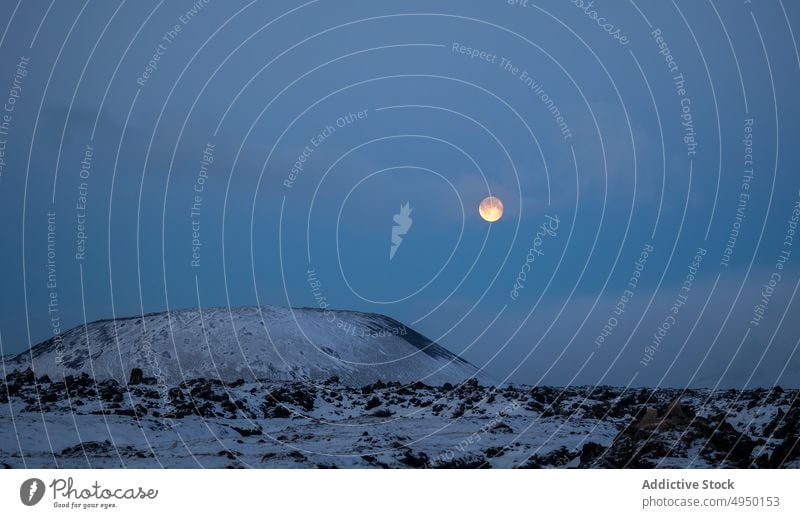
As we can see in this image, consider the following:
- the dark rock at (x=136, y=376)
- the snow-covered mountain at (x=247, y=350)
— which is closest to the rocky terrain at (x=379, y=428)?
the dark rock at (x=136, y=376)

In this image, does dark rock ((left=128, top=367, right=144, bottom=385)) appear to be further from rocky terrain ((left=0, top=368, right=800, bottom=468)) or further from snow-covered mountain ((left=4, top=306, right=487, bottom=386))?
snow-covered mountain ((left=4, top=306, right=487, bottom=386))

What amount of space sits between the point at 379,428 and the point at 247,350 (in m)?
24.8

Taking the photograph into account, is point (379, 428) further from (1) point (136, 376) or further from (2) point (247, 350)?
(2) point (247, 350)

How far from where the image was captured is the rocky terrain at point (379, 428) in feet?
71.6

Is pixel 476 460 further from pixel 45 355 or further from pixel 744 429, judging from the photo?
pixel 45 355

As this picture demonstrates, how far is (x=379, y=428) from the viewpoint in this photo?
29125mm

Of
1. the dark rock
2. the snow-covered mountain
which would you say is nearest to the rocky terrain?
the dark rock

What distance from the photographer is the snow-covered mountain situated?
49.4 meters

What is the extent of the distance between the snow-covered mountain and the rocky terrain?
33.6ft

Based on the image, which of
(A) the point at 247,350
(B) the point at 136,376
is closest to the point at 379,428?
(B) the point at 136,376

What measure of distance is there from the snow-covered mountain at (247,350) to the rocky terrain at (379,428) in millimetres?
10242

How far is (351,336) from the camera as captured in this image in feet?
191

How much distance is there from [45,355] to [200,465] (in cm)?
4093

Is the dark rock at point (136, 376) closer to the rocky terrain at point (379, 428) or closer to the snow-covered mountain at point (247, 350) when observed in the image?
the rocky terrain at point (379, 428)
